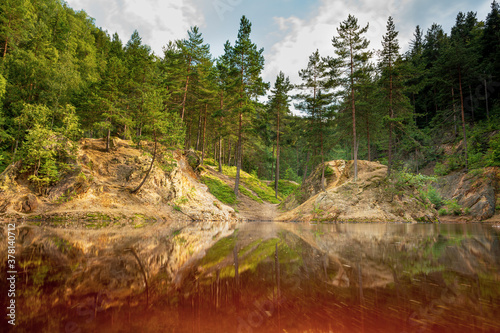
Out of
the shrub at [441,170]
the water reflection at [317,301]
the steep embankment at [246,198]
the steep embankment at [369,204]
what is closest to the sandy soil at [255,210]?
the steep embankment at [246,198]

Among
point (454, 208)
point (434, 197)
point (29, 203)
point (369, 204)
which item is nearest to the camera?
point (29, 203)

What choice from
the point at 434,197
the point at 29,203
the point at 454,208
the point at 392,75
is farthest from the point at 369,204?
the point at 29,203

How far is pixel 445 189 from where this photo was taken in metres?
24.2

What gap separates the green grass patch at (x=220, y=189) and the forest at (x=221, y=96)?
3988 millimetres

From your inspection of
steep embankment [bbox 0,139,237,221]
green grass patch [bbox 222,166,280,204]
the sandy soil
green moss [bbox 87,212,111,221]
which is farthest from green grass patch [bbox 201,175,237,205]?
green moss [bbox 87,212,111,221]

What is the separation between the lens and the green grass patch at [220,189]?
24464 millimetres

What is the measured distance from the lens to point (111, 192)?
656 inches

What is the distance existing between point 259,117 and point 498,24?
35468 millimetres

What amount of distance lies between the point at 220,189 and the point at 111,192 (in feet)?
37.4

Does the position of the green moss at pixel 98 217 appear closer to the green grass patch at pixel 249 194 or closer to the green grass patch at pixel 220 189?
the green grass patch at pixel 220 189

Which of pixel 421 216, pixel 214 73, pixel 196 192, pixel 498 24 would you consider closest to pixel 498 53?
pixel 498 24

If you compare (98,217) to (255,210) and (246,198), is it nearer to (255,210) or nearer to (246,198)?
(255,210)

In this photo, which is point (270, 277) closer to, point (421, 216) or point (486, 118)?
point (421, 216)

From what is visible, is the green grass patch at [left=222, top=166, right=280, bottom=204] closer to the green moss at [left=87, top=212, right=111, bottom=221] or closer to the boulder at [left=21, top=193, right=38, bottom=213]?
the green moss at [left=87, top=212, right=111, bottom=221]
